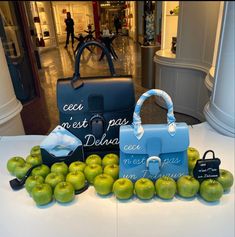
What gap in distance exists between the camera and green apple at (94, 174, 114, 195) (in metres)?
0.64

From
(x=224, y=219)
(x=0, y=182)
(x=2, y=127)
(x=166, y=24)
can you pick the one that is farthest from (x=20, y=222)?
(x=166, y=24)

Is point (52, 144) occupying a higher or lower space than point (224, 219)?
higher

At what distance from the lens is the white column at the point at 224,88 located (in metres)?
0.78

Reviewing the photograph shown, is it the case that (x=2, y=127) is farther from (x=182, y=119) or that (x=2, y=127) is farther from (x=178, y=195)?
(x=182, y=119)

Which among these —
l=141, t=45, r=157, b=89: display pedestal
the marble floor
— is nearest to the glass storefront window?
the marble floor

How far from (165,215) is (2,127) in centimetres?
90

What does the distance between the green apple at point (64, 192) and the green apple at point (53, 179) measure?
19 millimetres

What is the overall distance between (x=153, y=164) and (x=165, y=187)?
70mm

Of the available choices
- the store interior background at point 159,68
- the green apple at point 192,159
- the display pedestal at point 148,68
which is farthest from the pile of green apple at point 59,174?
the display pedestal at point 148,68

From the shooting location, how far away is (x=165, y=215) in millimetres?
593

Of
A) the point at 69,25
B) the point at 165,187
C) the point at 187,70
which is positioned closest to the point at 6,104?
the point at 69,25

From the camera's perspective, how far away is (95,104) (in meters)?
0.74

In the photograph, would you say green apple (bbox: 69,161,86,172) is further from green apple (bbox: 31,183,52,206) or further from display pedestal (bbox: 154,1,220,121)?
display pedestal (bbox: 154,1,220,121)

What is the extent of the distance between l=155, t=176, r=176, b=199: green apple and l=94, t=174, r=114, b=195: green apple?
0.13 meters
